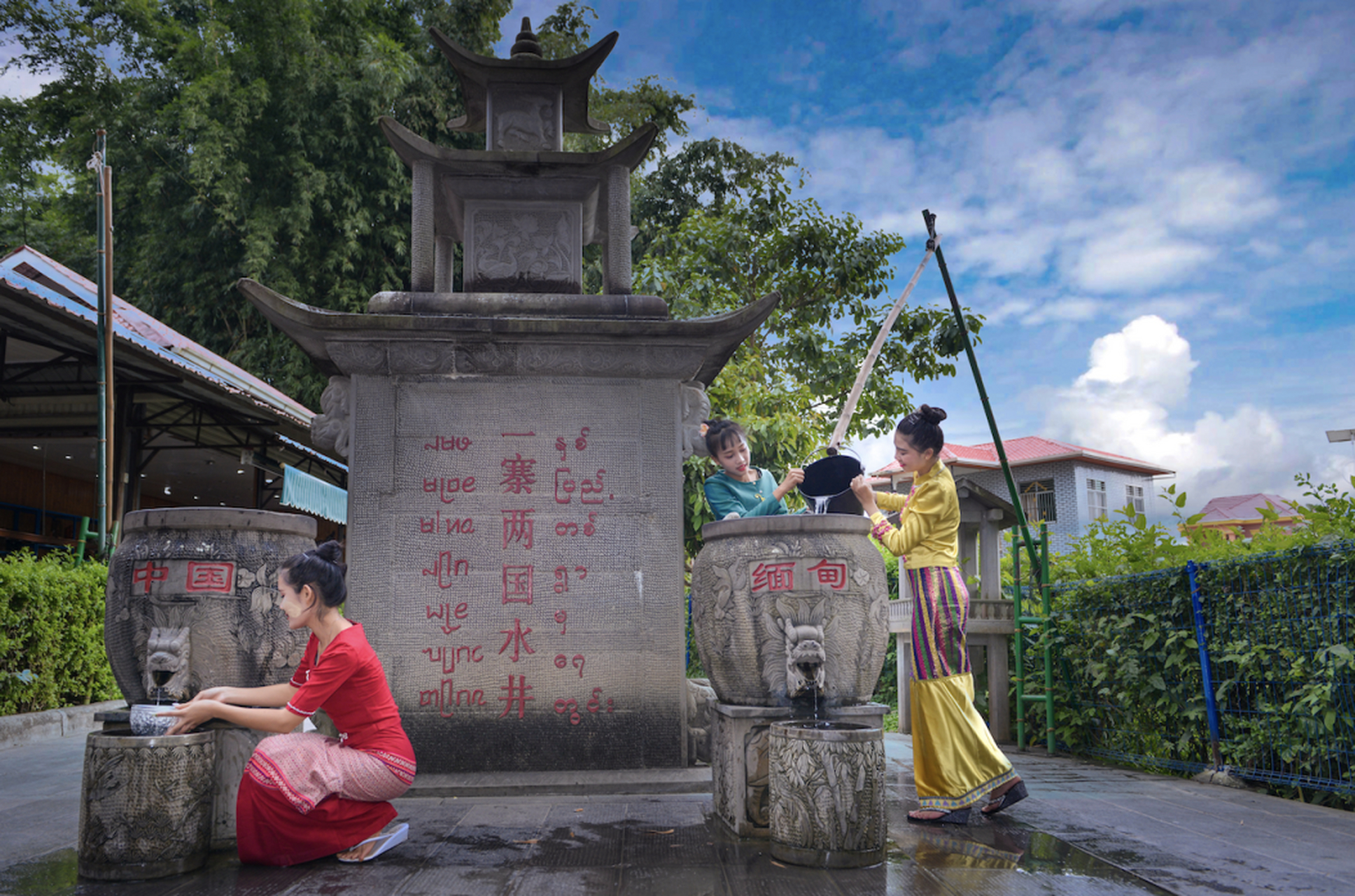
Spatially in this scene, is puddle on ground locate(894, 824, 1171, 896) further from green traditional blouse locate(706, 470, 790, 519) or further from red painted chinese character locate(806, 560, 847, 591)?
green traditional blouse locate(706, 470, 790, 519)

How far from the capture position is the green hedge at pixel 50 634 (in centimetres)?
739

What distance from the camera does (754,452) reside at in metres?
10.6

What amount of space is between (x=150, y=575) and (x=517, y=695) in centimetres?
207

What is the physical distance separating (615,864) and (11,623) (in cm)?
644

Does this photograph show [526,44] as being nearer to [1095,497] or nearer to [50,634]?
[50,634]

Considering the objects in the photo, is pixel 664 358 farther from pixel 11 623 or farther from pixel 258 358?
pixel 258 358

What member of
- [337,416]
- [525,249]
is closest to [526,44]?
[525,249]

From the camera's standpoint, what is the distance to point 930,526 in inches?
177

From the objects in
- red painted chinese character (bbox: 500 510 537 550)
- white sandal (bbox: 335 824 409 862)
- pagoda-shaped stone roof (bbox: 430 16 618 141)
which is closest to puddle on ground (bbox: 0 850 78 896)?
white sandal (bbox: 335 824 409 862)

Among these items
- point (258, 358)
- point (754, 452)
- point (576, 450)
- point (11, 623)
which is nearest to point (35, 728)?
point (11, 623)

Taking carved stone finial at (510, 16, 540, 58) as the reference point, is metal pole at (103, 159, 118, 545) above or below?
below

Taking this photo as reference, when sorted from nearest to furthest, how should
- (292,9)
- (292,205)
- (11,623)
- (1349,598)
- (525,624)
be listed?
(1349,598)
(525,624)
(11,623)
(292,205)
(292,9)

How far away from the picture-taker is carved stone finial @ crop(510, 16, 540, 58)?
6.89m

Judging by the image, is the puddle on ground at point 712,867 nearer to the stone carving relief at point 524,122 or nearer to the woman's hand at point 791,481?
the woman's hand at point 791,481
